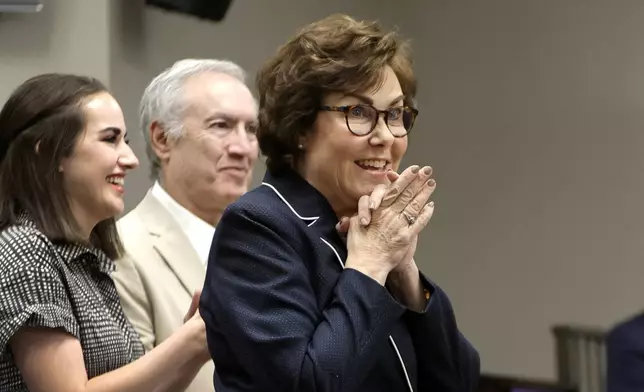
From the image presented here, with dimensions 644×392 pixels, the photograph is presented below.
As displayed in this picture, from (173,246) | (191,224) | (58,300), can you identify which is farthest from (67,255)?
(191,224)

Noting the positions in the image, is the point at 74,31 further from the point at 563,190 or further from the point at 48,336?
the point at 563,190

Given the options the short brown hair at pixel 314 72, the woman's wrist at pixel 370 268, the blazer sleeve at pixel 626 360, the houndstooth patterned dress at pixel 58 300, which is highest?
the short brown hair at pixel 314 72

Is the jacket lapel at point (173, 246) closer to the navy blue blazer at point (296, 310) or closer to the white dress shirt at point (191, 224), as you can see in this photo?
the white dress shirt at point (191, 224)

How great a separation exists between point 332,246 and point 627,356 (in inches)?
22.2

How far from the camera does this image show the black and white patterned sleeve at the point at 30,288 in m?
1.56

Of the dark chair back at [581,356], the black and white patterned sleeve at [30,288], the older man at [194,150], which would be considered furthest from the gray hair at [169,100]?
the dark chair back at [581,356]

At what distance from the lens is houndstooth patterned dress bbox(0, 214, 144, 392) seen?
1.57 metres

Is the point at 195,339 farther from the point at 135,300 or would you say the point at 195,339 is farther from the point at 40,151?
the point at 40,151

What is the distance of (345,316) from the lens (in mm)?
1212

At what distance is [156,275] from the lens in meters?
1.96

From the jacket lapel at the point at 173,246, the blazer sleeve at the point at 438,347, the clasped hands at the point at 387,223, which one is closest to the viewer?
the clasped hands at the point at 387,223

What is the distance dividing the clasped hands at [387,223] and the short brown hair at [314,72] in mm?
147

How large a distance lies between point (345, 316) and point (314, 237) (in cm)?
14

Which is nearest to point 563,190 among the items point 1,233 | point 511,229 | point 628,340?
point 511,229
